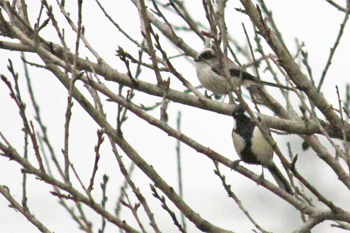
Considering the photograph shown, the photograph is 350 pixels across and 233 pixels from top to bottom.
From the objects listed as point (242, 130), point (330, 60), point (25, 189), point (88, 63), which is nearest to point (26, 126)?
point (25, 189)

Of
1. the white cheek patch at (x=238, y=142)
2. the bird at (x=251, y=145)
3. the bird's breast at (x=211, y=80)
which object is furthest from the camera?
the bird's breast at (x=211, y=80)

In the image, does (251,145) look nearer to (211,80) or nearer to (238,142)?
(238,142)

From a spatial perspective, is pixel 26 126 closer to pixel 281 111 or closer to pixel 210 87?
pixel 281 111

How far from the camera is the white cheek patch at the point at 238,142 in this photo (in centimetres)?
387

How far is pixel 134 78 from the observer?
2.65 m

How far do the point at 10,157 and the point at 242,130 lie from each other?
7.74ft

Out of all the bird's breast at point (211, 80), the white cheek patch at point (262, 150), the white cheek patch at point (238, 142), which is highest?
the bird's breast at point (211, 80)

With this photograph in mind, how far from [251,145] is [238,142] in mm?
119

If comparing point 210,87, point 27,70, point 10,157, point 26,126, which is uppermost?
point 210,87

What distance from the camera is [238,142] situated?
3.91 metres

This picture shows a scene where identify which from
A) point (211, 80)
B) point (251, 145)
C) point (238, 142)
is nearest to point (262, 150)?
point (251, 145)

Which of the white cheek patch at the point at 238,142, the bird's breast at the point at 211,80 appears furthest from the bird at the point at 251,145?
the bird's breast at the point at 211,80

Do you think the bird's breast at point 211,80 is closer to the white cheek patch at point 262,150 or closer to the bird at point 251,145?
the bird at point 251,145

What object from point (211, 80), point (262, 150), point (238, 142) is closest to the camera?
point (262, 150)
